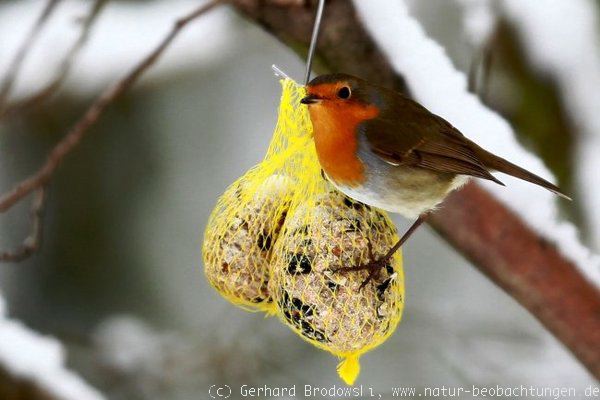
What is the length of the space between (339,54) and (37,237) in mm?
1064

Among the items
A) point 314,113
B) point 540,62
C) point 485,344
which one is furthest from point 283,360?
point 314,113

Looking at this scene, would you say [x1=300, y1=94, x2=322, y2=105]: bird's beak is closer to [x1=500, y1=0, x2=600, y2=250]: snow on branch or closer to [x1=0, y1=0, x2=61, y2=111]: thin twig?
[x1=0, y1=0, x2=61, y2=111]: thin twig

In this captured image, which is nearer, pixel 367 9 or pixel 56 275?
pixel 367 9

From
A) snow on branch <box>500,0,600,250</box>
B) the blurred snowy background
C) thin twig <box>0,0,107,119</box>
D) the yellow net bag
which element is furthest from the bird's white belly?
snow on branch <box>500,0,600,250</box>

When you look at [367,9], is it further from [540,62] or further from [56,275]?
[56,275]

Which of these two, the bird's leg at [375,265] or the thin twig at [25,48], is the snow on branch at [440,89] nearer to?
Answer: the bird's leg at [375,265]

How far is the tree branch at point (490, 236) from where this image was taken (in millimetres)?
2404

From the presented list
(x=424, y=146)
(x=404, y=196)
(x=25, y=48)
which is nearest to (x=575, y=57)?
(x=424, y=146)

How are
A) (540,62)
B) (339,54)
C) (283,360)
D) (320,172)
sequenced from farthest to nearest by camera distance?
(283,360) < (540,62) < (339,54) < (320,172)

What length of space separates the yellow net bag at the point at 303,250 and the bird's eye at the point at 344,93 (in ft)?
0.86

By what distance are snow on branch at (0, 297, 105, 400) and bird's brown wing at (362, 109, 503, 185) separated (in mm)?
1416

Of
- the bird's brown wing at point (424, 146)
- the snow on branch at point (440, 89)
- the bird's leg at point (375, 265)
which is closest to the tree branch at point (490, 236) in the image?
the snow on branch at point (440, 89)

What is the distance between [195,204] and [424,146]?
350 centimetres

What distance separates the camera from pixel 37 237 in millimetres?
2477
